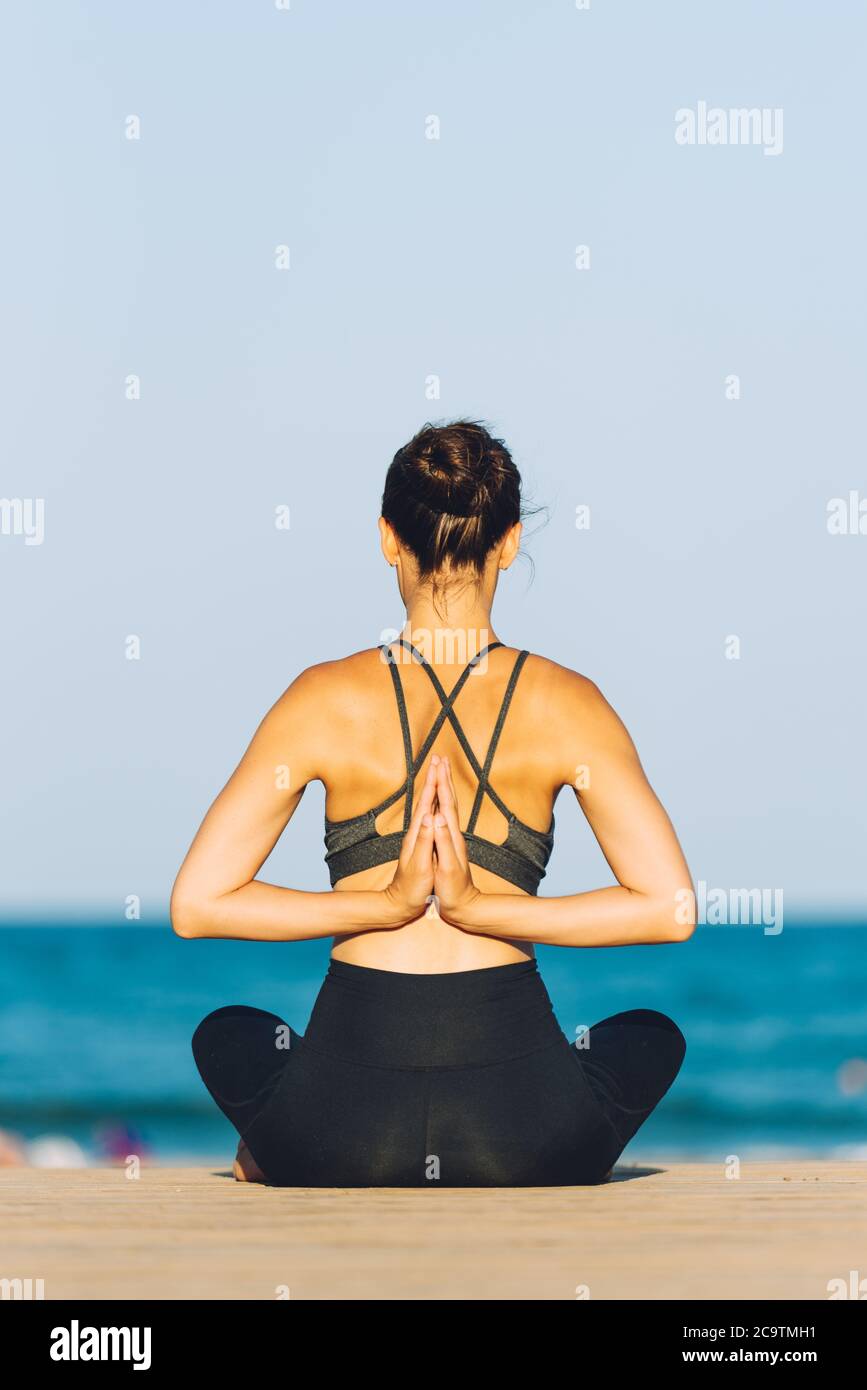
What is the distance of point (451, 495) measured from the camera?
408cm

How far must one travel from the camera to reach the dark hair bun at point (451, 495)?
408cm

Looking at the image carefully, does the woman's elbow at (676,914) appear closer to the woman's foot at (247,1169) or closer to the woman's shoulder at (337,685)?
the woman's shoulder at (337,685)

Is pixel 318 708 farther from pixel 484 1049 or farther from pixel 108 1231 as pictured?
pixel 108 1231

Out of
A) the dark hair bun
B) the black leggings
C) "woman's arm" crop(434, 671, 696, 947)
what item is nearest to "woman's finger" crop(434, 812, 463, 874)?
"woman's arm" crop(434, 671, 696, 947)

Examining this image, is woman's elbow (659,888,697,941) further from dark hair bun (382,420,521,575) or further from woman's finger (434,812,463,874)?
dark hair bun (382,420,521,575)

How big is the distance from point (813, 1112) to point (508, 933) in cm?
1852

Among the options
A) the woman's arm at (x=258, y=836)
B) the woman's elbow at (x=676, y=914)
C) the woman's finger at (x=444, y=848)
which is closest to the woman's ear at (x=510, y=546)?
the woman's arm at (x=258, y=836)

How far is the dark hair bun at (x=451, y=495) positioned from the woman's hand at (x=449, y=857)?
19.4 inches

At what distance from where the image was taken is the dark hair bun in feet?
13.4

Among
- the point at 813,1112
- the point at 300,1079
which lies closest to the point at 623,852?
the point at 300,1079

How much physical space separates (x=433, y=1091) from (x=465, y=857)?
19.9 inches

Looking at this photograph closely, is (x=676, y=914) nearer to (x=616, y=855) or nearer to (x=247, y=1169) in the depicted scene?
(x=616, y=855)

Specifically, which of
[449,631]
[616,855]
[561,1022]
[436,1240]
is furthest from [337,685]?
[561,1022]
